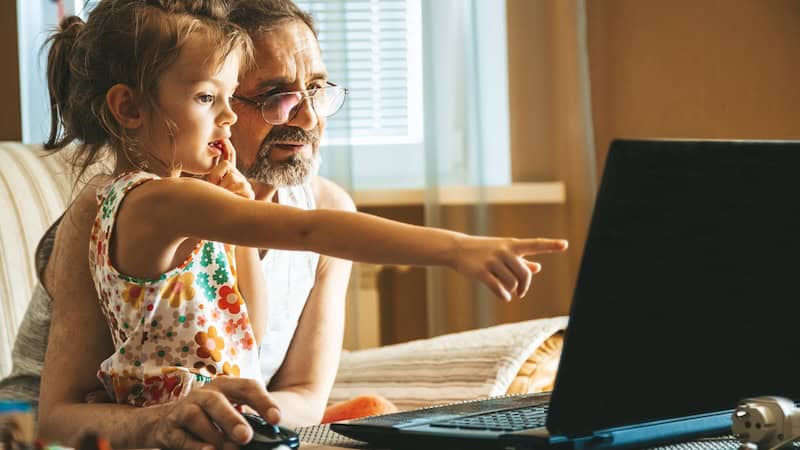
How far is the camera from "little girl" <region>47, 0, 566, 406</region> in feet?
3.56

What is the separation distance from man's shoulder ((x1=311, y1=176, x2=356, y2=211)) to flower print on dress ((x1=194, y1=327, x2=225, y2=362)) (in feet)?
1.83

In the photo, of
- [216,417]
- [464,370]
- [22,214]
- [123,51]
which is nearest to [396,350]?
[464,370]

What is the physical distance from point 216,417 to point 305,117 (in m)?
0.73

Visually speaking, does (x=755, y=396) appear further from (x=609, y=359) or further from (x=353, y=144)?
(x=353, y=144)

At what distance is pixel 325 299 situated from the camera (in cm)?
164

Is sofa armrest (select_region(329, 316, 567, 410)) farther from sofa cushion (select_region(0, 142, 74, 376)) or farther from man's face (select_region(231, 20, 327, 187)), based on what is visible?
sofa cushion (select_region(0, 142, 74, 376))

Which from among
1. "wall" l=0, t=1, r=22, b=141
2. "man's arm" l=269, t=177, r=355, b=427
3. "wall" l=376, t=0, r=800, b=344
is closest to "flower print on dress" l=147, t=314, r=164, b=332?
"man's arm" l=269, t=177, r=355, b=427

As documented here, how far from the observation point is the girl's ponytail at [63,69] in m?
1.31

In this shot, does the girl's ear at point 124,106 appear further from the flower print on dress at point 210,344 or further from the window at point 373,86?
the window at point 373,86

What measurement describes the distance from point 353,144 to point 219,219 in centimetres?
200

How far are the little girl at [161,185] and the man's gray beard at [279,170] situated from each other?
18 centimetres

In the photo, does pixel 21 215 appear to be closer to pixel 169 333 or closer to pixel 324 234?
pixel 169 333

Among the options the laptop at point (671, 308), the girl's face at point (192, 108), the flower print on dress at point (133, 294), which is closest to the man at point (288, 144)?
the girl's face at point (192, 108)

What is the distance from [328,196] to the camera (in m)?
1.73
